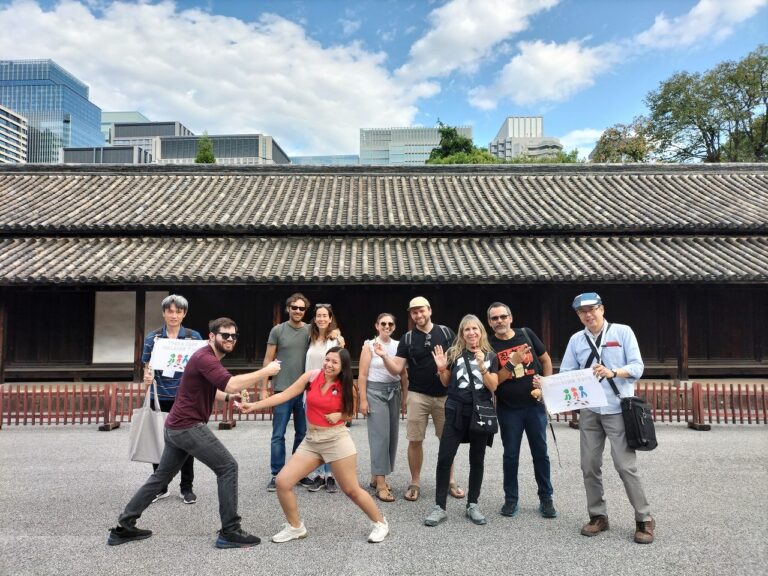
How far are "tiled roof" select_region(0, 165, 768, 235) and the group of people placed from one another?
7.97 m

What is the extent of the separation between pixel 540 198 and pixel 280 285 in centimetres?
844

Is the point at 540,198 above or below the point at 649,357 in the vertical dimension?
above

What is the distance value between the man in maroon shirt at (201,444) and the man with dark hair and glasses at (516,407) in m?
2.09

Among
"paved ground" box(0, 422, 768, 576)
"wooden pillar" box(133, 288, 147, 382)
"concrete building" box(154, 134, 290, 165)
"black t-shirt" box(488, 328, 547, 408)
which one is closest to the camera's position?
"paved ground" box(0, 422, 768, 576)

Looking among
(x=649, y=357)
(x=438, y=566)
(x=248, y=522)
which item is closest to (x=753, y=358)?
(x=649, y=357)

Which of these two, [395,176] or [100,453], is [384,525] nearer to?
[100,453]

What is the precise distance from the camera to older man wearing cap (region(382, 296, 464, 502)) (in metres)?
4.68

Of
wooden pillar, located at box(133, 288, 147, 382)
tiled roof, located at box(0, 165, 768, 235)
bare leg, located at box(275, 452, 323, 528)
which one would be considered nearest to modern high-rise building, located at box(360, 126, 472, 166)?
tiled roof, located at box(0, 165, 768, 235)

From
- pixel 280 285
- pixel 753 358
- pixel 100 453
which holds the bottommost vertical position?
pixel 100 453

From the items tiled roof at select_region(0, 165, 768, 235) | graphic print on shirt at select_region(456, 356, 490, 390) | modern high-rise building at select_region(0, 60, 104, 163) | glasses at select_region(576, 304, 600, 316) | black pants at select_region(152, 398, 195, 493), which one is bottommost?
black pants at select_region(152, 398, 195, 493)

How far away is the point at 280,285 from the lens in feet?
36.4

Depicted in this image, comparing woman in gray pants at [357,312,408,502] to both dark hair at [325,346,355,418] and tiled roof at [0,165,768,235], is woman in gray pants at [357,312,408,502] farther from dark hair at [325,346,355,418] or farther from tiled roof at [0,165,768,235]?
tiled roof at [0,165,768,235]

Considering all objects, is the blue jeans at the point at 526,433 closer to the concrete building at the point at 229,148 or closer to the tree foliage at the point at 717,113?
the tree foliage at the point at 717,113

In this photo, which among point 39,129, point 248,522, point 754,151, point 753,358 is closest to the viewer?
point 248,522
